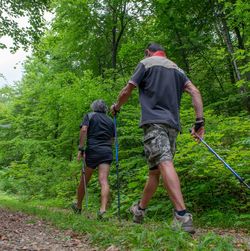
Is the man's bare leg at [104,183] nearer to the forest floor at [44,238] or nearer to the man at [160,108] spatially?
the forest floor at [44,238]

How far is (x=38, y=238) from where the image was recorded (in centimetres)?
428

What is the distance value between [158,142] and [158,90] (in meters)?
0.61

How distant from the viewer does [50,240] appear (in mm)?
4125

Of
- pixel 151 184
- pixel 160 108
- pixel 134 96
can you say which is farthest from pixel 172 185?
pixel 134 96

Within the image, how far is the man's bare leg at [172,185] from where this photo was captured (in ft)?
13.0

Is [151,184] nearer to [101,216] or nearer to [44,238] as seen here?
[44,238]

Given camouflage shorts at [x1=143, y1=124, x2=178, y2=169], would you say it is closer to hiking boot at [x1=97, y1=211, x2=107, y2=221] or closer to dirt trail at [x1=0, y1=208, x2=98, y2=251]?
dirt trail at [x1=0, y1=208, x2=98, y2=251]

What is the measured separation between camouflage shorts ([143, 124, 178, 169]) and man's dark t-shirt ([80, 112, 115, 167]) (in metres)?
2.56

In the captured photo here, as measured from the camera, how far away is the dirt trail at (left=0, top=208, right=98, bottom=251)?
3.70 meters

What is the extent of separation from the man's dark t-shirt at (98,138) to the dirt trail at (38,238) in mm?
1681

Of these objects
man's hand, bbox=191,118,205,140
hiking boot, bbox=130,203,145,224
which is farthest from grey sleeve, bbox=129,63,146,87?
hiking boot, bbox=130,203,145,224

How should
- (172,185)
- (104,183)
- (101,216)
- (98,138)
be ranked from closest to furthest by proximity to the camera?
(172,185), (101,216), (104,183), (98,138)

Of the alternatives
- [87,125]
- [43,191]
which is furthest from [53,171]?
[87,125]

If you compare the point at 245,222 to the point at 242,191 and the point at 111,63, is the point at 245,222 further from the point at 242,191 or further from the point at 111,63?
the point at 111,63
